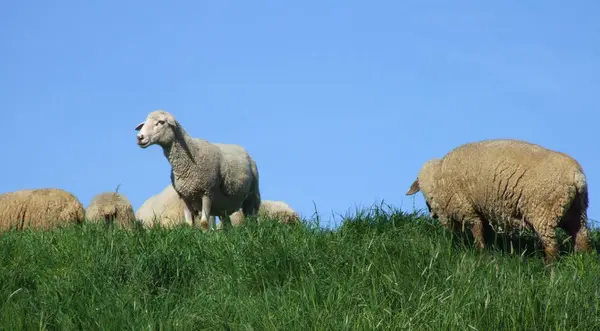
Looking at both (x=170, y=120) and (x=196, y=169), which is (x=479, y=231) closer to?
(x=196, y=169)

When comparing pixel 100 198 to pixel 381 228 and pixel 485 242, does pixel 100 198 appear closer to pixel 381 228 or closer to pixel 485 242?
pixel 381 228

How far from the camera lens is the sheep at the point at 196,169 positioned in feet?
43.1

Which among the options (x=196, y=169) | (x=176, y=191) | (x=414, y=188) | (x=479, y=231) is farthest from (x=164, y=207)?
(x=479, y=231)

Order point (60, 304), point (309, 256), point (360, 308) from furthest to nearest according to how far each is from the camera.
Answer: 1. point (309, 256)
2. point (60, 304)
3. point (360, 308)

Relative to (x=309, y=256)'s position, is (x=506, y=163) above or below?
above

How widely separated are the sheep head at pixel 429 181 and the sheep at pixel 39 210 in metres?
5.46

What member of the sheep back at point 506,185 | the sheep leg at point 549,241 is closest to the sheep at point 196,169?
the sheep back at point 506,185

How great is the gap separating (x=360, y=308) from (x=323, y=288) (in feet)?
1.56

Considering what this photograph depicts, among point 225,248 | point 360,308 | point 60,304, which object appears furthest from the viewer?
point 225,248

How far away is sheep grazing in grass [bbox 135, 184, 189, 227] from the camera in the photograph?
15023 mm

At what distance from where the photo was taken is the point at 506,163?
9422mm

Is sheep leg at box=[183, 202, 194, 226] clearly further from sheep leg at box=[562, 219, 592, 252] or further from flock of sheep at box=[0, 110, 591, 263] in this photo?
sheep leg at box=[562, 219, 592, 252]

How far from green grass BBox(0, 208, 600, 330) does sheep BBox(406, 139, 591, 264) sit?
33 cm

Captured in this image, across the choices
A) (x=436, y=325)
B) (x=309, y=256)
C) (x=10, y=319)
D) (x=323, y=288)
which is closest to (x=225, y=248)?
(x=309, y=256)
